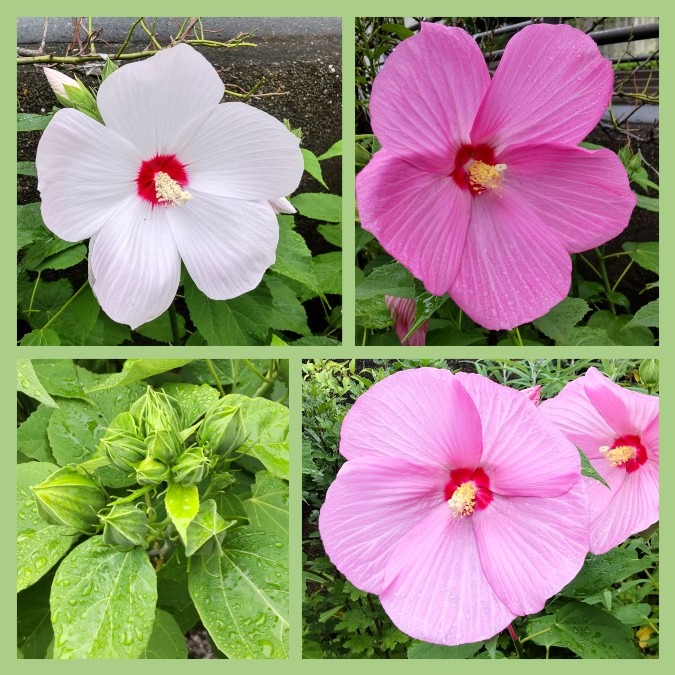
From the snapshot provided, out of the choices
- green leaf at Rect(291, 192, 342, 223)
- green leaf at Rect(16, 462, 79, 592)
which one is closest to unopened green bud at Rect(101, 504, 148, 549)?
green leaf at Rect(16, 462, 79, 592)

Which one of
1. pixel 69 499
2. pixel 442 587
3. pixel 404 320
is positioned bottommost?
pixel 442 587

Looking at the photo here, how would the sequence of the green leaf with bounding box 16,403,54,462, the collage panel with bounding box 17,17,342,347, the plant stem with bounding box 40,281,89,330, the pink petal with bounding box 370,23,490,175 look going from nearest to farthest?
the pink petal with bounding box 370,23,490,175 < the collage panel with bounding box 17,17,342,347 < the plant stem with bounding box 40,281,89,330 < the green leaf with bounding box 16,403,54,462

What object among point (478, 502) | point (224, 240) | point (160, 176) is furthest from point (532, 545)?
point (160, 176)

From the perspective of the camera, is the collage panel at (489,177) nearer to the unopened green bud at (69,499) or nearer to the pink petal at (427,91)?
the pink petal at (427,91)

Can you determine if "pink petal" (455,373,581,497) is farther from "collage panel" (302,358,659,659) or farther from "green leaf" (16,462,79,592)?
"green leaf" (16,462,79,592)

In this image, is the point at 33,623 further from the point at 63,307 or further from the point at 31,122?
the point at 31,122
